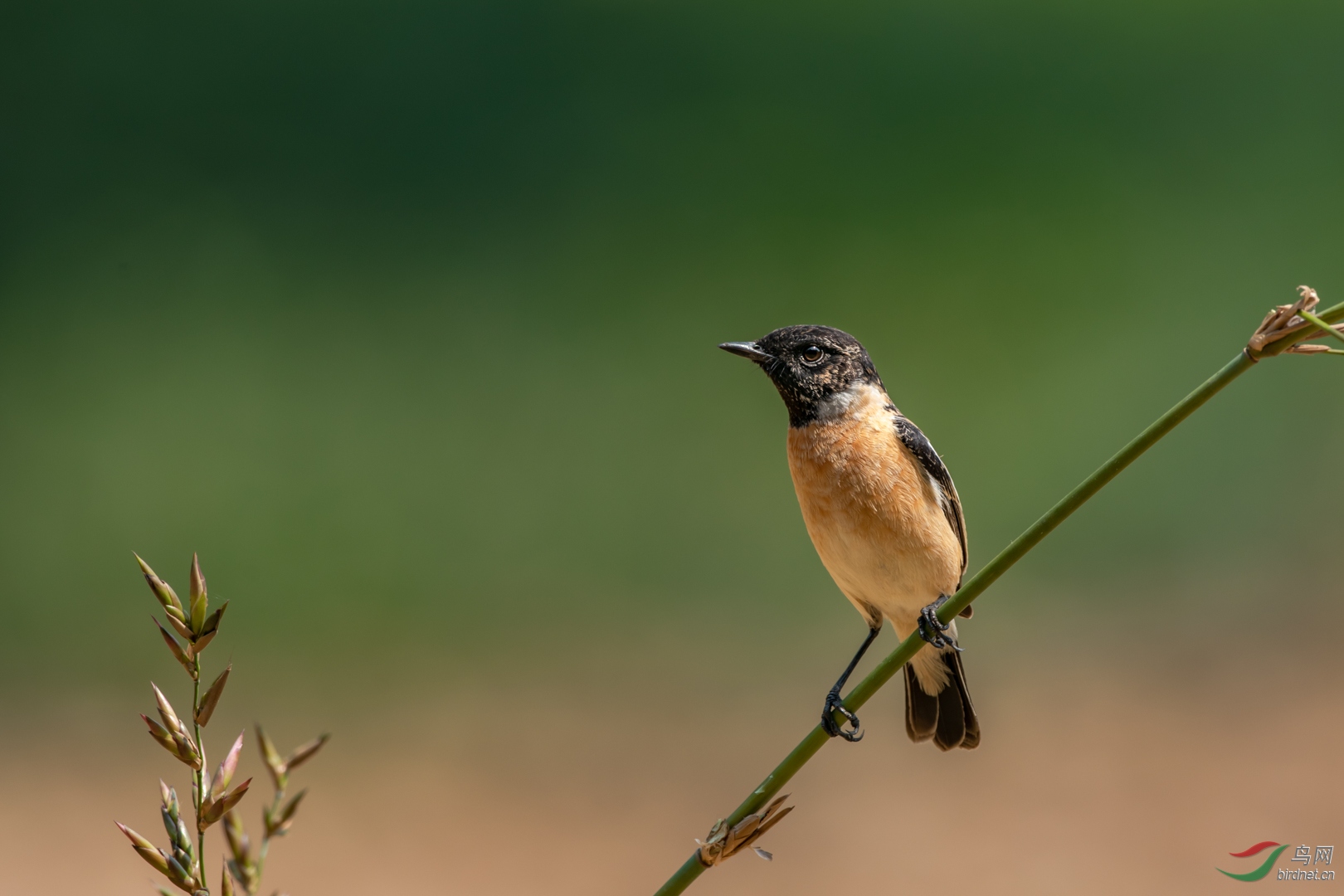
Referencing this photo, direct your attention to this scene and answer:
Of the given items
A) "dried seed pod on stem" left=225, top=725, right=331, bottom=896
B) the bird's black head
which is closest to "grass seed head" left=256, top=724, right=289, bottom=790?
"dried seed pod on stem" left=225, top=725, right=331, bottom=896

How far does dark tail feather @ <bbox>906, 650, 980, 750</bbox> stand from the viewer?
10.9 feet

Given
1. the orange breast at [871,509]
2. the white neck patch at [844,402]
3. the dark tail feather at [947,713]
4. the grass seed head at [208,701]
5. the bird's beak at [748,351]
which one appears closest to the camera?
the grass seed head at [208,701]

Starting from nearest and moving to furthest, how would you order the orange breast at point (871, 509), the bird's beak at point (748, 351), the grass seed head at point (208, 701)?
1. the grass seed head at point (208, 701)
2. the bird's beak at point (748, 351)
3. the orange breast at point (871, 509)

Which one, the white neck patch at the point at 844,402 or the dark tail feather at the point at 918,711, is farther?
the dark tail feather at the point at 918,711

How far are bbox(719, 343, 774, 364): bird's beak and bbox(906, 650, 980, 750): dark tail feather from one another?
1.19 metres

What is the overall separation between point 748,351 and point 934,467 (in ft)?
2.28

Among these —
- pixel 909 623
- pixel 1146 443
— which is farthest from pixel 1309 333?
pixel 909 623

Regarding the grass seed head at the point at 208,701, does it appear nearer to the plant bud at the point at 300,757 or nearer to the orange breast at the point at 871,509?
the plant bud at the point at 300,757

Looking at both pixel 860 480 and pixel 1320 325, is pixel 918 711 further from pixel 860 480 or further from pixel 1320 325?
pixel 1320 325

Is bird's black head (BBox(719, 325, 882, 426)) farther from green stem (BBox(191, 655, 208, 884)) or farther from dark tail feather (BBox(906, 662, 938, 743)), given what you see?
green stem (BBox(191, 655, 208, 884))

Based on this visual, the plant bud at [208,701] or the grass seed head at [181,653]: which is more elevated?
the grass seed head at [181,653]

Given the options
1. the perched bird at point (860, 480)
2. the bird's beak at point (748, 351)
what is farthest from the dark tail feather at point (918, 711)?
the bird's beak at point (748, 351)

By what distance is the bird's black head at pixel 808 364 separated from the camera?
2.85 metres

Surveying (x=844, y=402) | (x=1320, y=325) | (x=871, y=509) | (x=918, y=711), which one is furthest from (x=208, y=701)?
(x=918, y=711)
